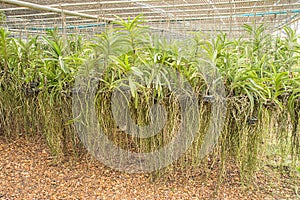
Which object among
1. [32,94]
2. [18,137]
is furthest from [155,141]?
[18,137]

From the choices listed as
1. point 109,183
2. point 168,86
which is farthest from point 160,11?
point 109,183

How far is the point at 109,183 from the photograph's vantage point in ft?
4.88

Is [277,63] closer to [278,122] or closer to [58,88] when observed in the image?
[278,122]

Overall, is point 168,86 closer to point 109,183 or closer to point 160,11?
point 109,183

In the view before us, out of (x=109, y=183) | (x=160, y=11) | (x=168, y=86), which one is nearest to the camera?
(x=168, y=86)

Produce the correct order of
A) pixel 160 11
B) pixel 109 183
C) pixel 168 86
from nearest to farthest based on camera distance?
pixel 168 86 → pixel 109 183 → pixel 160 11

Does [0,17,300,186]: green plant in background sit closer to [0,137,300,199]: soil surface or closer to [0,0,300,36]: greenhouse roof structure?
[0,137,300,199]: soil surface

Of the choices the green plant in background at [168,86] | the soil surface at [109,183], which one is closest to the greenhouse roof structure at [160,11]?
the green plant in background at [168,86]

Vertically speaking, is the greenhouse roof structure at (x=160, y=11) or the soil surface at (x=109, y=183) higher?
the greenhouse roof structure at (x=160, y=11)

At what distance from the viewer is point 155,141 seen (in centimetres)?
141

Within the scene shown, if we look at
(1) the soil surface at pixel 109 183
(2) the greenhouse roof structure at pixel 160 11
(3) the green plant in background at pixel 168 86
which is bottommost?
(1) the soil surface at pixel 109 183

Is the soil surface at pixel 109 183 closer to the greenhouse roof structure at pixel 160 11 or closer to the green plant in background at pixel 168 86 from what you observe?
the green plant in background at pixel 168 86

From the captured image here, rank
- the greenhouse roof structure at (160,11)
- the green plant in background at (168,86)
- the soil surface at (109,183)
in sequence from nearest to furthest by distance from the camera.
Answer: the green plant in background at (168,86) < the soil surface at (109,183) < the greenhouse roof structure at (160,11)

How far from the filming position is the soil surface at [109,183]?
Result: 1.40m
